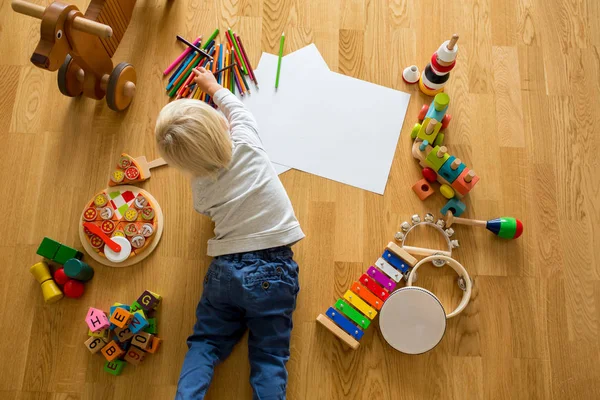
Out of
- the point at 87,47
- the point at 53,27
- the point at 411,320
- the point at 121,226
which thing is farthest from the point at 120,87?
the point at 411,320

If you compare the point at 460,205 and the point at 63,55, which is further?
the point at 460,205

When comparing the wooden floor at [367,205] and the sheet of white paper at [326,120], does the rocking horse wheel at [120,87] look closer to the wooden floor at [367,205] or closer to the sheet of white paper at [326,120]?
the wooden floor at [367,205]

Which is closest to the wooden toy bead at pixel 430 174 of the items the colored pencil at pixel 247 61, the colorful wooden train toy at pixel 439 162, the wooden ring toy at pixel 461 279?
the colorful wooden train toy at pixel 439 162

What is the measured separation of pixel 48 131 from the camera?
127 centimetres

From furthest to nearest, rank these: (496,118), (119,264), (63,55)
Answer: (496,118)
(119,264)
(63,55)

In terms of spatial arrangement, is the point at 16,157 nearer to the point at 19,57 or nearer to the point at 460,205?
the point at 19,57

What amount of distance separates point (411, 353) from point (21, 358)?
880 mm

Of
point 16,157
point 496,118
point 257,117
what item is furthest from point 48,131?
point 496,118

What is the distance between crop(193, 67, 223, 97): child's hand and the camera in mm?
1154

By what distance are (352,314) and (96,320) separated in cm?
58

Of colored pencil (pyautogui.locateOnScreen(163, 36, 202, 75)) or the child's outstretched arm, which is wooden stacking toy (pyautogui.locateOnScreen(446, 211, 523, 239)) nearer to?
the child's outstretched arm

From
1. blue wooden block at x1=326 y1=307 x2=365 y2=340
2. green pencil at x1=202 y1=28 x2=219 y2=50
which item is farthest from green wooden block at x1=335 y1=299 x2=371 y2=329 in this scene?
green pencil at x1=202 y1=28 x2=219 y2=50

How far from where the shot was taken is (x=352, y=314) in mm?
1143

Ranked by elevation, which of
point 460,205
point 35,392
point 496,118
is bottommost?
point 35,392
